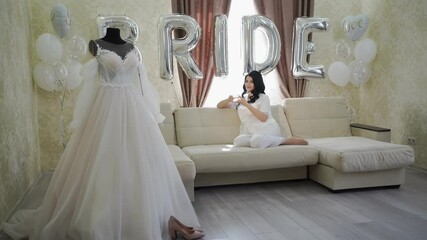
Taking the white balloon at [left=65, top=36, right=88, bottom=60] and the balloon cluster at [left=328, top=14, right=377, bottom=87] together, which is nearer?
the white balloon at [left=65, top=36, right=88, bottom=60]

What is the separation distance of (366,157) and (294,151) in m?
0.66

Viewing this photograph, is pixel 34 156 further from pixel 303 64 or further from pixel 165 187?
pixel 303 64

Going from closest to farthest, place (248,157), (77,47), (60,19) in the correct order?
(248,157) → (60,19) → (77,47)

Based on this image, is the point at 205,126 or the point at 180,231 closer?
the point at 180,231

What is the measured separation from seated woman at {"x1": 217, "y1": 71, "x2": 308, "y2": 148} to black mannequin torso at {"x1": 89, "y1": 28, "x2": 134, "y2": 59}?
5.38 feet

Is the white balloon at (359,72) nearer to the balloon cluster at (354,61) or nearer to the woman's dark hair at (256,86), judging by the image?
the balloon cluster at (354,61)

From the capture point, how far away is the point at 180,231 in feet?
8.07

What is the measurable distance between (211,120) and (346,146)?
1473mm

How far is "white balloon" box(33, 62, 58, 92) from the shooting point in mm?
4062

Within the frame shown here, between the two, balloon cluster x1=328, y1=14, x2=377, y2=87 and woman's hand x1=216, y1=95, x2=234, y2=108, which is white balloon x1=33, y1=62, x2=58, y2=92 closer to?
woman's hand x1=216, y1=95, x2=234, y2=108

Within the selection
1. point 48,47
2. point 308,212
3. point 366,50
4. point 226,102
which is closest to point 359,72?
point 366,50

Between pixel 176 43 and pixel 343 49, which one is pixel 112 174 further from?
pixel 343 49

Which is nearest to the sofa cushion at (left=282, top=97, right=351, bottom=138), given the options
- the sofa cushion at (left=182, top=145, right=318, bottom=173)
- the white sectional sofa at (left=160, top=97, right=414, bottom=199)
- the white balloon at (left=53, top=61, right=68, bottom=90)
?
the white sectional sofa at (left=160, top=97, right=414, bottom=199)

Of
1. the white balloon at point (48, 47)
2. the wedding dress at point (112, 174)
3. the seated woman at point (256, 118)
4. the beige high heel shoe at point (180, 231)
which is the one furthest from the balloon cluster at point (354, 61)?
the white balloon at point (48, 47)
